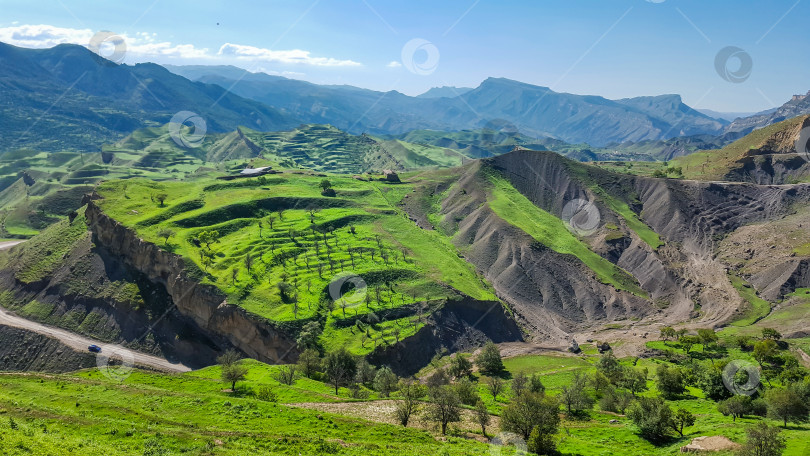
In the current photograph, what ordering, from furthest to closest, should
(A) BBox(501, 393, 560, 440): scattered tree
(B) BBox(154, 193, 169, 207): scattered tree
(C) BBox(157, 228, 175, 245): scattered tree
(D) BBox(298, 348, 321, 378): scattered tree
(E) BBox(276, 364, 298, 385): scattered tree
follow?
(B) BBox(154, 193, 169, 207): scattered tree, (C) BBox(157, 228, 175, 245): scattered tree, (D) BBox(298, 348, 321, 378): scattered tree, (E) BBox(276, 364, 298, 385): scattered tree, (A) BBox(501, 393, 560, 440): scattered tree

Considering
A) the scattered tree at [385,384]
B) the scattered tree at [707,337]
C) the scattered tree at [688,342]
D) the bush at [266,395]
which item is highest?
the scattered tree at [707,337]

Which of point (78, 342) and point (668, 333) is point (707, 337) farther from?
point (78, 342)

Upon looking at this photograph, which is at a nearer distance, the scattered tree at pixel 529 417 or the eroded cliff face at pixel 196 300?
the scattered tree at pixel 529 417

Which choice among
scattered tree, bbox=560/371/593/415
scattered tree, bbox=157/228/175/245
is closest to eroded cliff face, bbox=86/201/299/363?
scattered tree, bbox=157/228/175/245

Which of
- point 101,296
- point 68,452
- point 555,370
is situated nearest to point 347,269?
point 555,370

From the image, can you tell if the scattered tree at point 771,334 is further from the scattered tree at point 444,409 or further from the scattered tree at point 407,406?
the scattered tree at point 407,406

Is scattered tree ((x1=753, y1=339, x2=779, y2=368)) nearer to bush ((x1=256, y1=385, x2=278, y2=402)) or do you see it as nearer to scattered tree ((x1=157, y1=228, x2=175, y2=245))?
bush ((x1=256, y1=385, x2=278, y2=402))

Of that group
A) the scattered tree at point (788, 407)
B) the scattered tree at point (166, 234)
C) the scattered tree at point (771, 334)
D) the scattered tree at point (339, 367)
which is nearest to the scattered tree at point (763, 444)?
the scattered tree at point (788, 407)

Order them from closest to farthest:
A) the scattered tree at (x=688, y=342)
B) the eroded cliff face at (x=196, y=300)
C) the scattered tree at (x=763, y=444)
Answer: the scattered tree at (x=763, y=444) < the scattered tree at (x=688, y=342) < the eroded cliff face at (x=196, y=300)
